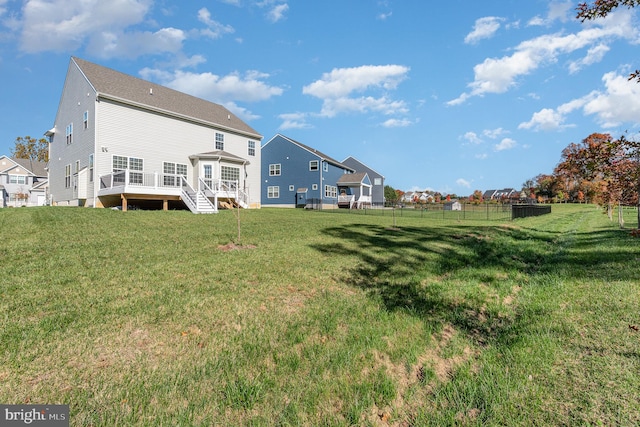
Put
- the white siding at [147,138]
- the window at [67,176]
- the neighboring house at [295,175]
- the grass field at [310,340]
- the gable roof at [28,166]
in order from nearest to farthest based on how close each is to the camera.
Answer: the grass field at [310,340]
the white siding at [147,138]
the window at [67,176]
the neighboring house at [295,175]
the gable roof at [28,166]

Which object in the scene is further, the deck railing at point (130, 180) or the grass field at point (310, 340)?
the deck railing at point (130, 180)

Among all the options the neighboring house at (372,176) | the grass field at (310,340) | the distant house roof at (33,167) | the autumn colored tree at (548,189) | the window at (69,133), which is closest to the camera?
the grass field at (310,340)

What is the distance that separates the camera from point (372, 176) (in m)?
50.5

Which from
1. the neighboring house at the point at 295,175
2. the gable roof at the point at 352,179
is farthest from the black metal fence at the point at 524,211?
the neighboring house at the point at 295,175

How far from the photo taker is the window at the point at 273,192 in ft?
126

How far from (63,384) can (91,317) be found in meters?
1.30

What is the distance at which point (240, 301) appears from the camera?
435 centimetres

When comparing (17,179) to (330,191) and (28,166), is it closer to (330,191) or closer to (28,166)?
(28,166)

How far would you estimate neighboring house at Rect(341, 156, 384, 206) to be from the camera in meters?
49.5

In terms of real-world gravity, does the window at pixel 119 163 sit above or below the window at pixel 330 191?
above

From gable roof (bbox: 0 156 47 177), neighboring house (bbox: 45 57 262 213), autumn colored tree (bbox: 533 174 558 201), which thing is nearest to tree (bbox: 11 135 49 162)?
gable roof (bbox: 0 156 47 177)

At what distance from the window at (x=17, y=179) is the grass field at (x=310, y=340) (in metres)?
59.3

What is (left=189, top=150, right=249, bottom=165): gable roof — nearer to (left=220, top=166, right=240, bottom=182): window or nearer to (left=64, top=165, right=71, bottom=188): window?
(left=220, top=166, right=240, bottom=182): window

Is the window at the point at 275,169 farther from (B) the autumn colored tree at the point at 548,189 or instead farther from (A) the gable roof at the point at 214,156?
(B) the autumn colored tree at the point at 548,189
